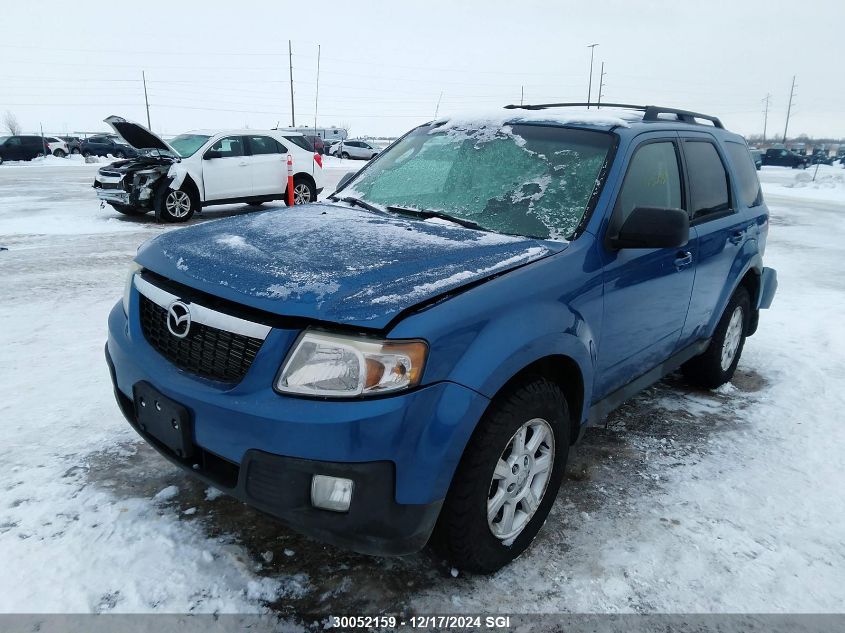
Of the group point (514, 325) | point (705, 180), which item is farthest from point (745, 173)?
point (514, 325)

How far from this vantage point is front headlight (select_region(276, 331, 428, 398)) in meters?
1.88

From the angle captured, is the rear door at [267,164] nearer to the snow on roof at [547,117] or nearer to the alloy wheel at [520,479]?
the snow on roof at [547,117]

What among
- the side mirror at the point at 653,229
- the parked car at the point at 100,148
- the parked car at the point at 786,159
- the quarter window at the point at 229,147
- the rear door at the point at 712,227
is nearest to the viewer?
the side mirror at the point at 653,229

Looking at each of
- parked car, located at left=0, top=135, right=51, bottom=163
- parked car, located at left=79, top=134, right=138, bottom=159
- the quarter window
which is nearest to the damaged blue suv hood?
the quarter window

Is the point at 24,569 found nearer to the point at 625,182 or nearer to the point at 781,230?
the point at 625,182

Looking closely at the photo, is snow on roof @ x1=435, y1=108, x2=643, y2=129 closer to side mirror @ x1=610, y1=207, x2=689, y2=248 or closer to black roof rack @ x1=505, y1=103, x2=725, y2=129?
black roof rack @ x1=505, y1=103, x2=725, y2=129

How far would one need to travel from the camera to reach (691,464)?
3291 millimetres

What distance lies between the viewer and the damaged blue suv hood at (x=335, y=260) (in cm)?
197

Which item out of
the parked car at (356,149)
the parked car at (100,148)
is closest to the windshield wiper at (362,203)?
the parked car at (356,149)

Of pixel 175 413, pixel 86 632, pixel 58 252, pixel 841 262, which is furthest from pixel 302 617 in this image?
pixel 841 262

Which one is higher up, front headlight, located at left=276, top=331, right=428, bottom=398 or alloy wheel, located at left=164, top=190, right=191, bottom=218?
front headlight, located at left=276, top=331, right=428, bottom=398

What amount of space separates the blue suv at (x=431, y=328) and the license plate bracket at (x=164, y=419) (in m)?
0.01

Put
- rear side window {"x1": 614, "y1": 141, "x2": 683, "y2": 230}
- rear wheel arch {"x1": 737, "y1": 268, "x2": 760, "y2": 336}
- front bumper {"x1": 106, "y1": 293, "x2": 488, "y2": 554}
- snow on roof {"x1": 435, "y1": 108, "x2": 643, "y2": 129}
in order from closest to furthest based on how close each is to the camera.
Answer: front bumper {"x1": 106, "y1": 293, "x2": 488, "y2": 554} < rear side window {"x1": 614, "y1": 141, "x2": 683, "y2": 230} < snow on roof {"x1": 435, "y1": 108, "x2": 643, "y2": 129} < rear wheel arch {"x1": 737, "y1": 268, "x2": 760, "y2": 336}

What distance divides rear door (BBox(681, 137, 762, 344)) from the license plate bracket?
2725 mm
